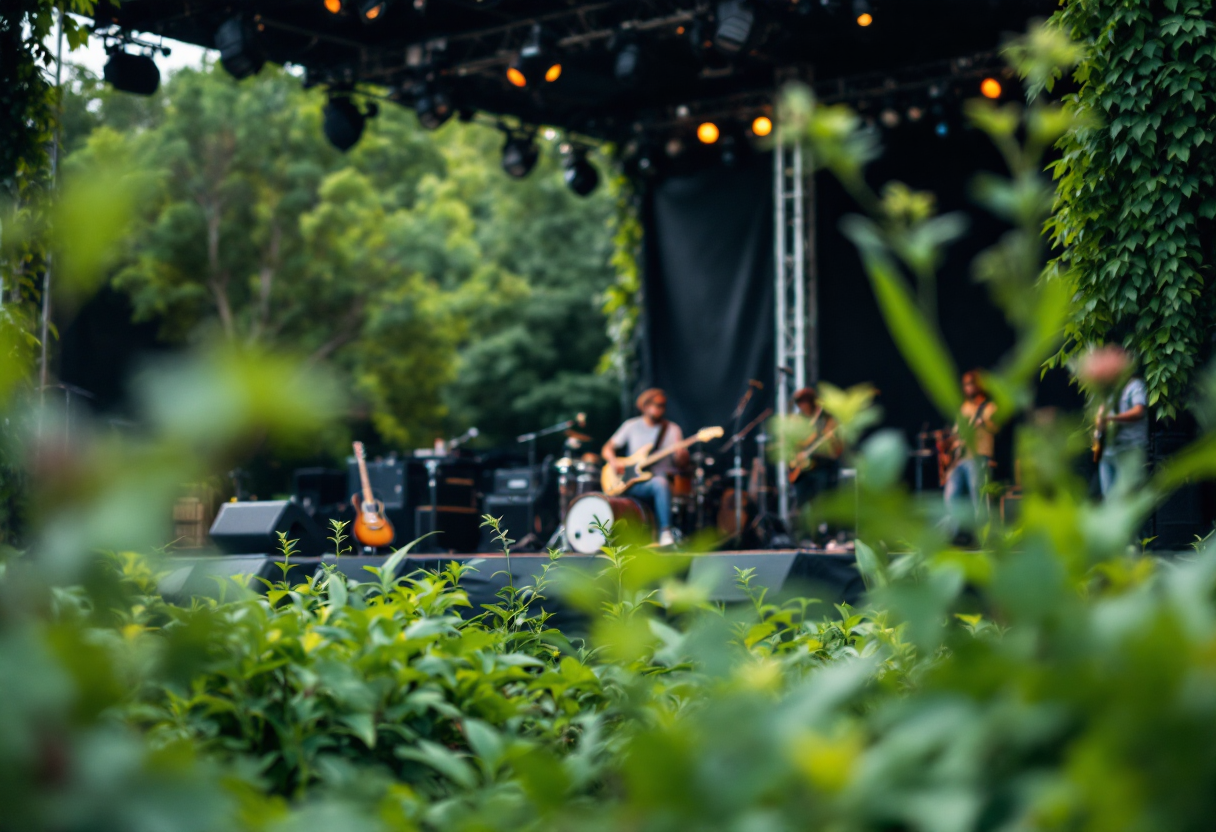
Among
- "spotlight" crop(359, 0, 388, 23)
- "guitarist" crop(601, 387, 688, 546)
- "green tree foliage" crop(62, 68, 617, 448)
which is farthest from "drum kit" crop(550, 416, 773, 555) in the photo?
"green tree foliage" crop(62, 68, 617, 448)

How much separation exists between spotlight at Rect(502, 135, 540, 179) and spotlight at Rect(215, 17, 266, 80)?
11.7 ft

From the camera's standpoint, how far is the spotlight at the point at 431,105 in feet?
41.0


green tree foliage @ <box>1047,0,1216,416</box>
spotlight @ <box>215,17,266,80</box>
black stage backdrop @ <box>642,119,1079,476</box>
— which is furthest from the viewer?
black stage backdrop @ <box>642,119,1079,476</box>

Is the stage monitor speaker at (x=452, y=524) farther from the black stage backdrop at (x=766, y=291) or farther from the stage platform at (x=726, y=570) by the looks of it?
the stage platform at (x=726, y=570)

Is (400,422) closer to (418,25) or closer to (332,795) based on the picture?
(418,25)

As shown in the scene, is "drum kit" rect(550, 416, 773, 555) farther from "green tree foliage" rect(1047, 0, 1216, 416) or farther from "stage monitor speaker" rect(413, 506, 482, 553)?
"green tree foliage" rect(1047, 0, 1216, 416)

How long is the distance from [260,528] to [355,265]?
60.6ft

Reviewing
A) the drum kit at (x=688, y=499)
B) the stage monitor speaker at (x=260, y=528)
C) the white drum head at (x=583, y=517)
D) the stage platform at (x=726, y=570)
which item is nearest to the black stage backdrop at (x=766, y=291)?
the drum kit at (x=688, y=499)

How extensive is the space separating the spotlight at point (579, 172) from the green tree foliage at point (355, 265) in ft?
35.2

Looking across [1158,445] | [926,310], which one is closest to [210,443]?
[926,310]

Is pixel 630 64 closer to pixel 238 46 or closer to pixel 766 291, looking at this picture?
pixel 766 291

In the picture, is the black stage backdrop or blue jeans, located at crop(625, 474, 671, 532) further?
the black stage backdrop

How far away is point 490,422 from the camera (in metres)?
28.3

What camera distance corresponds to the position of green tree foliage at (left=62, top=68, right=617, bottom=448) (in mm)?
24453
